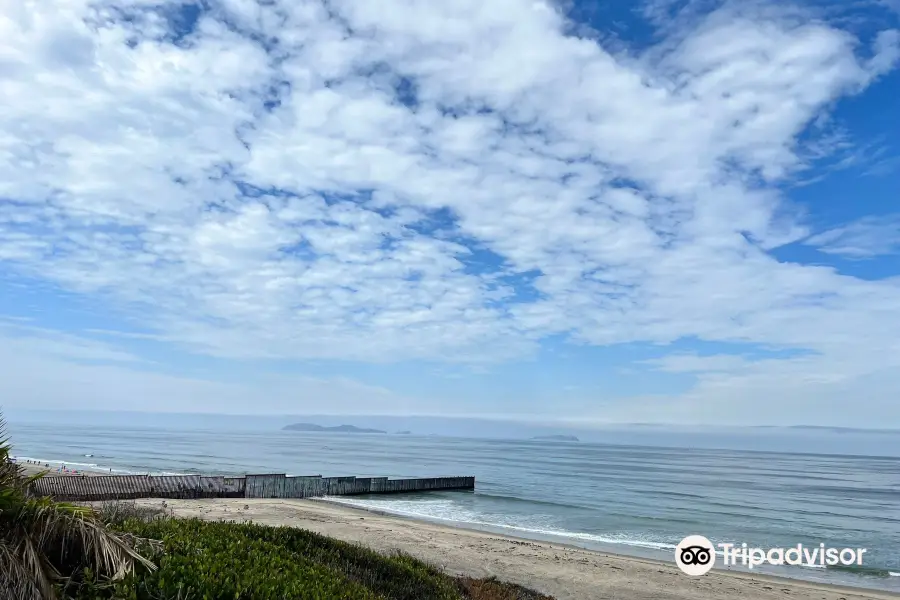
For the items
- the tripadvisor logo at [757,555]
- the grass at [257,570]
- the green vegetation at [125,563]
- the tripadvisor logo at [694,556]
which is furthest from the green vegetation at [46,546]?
the tripadvisor logo at [757,555]

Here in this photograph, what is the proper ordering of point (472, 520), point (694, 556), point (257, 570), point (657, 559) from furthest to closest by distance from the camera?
point (472, 520)
point (657, 559)
point (694, 556)
point (257, 570)

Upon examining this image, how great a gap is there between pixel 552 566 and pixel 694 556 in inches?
276

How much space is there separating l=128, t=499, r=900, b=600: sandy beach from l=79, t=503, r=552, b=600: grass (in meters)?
9.11

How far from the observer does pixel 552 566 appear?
66.8 feet

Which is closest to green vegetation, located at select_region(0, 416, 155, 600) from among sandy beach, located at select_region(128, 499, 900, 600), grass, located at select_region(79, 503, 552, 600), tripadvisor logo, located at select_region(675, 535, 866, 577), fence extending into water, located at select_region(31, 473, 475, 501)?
grass, located at select_region(79, 503, 552, 600)

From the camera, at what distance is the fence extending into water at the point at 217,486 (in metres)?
28.2

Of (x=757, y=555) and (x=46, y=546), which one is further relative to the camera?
(x=757, y=555)

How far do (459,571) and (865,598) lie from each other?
482 inches

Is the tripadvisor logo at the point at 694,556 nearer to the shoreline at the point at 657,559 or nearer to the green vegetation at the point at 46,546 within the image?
the shoreline at the point at 657,559

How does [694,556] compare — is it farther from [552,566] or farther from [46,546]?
[46,546]

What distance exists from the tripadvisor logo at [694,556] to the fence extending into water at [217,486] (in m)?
20.9

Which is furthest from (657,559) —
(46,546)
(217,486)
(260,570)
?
(46,546)

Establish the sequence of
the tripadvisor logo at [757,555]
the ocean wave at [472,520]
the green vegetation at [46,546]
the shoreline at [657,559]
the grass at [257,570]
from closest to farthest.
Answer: the green vegetation at [46,546], the grass at [257,570], the shoreline at [657,559], the tripadvisor logo at [757,555], the ocean wave at [472,520]

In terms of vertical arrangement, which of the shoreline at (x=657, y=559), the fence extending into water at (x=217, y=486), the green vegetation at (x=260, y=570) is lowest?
the shoreline at (x=657, y=559)
